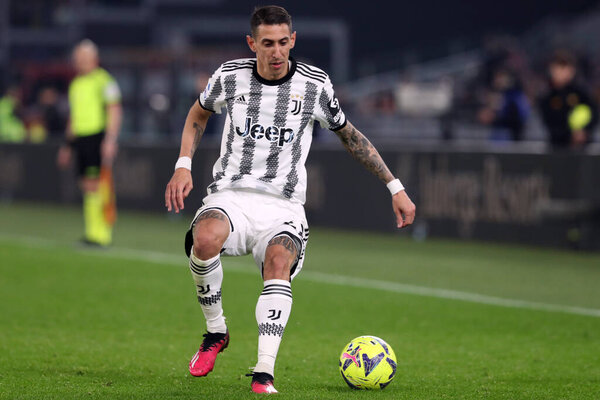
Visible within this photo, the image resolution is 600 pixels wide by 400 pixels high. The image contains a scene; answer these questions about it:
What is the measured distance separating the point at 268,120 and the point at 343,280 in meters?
5.50

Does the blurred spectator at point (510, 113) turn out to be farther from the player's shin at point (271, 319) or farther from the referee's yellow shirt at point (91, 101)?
the player's shin at point (271, 319)

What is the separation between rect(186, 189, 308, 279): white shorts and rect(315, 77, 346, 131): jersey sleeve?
48 cm

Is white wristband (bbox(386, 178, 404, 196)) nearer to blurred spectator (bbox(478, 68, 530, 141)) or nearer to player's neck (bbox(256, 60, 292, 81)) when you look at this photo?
player's neck (bbox(256, 60, 292, 81))

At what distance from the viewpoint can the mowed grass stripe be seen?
31.8 feet

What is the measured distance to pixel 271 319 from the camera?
5.70 m

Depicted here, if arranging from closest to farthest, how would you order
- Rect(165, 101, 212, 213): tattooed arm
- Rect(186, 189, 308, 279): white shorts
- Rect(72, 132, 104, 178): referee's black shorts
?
Rect(165, 101, 212, 213): tattooed arm
Rect(186, 189, 308, 279): white shorts
Rect(72, 132, 104, 178): referee's black shorts

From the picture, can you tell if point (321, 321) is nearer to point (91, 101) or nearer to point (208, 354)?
point (208, 354)

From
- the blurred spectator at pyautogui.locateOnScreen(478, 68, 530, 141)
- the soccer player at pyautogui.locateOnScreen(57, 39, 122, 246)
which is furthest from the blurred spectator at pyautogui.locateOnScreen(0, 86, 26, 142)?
the blurred spectator at pyautogui.locateOnScreen(478, 68, 530, 141)

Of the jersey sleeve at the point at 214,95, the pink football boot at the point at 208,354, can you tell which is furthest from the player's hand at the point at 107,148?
the pink football boot at the point at 208,354

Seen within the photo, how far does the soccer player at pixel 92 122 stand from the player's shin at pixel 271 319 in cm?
814

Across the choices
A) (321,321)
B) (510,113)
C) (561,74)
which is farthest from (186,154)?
(510,113)

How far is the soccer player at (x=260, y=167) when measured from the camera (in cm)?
593

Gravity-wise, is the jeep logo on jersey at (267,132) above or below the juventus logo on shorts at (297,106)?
below

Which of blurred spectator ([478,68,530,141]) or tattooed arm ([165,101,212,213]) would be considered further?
blurred spectator ([478,68,530,141])
